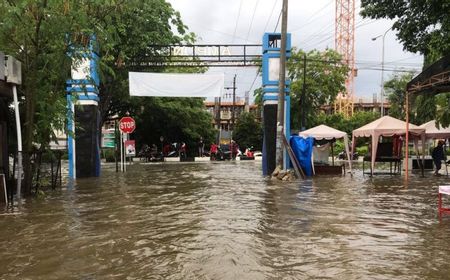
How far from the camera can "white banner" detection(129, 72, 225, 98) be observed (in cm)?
2039

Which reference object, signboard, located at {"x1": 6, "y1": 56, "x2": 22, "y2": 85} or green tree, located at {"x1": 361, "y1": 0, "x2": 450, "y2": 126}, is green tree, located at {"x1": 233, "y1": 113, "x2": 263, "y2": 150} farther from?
signboard, located at {"x1": 6, "y1": 56, "x2": 22, "y2": 85}

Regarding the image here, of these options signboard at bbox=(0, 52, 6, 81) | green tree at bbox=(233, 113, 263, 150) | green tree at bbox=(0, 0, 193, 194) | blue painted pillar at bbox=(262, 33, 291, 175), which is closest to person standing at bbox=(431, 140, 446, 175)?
blue painted pillar at bbox=(262, 33, 291, 175)

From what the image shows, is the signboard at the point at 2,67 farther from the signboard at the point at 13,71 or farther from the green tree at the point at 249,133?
the green tree at the point at 249,133

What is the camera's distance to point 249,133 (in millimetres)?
57781

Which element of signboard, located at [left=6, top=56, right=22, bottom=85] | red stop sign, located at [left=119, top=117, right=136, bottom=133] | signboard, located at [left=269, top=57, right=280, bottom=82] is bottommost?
red stop sign, located at [left=119, top=117, right=136, bottom=133]

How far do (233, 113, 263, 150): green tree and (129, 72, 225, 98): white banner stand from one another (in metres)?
36.4

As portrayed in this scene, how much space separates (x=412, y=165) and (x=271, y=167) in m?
8.90

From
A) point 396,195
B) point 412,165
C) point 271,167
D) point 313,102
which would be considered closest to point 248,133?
point 313,102

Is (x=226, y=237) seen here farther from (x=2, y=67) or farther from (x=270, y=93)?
(x=270, y=93)

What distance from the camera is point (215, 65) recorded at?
75.9 ft

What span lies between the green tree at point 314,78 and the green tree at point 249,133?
15.6 metres

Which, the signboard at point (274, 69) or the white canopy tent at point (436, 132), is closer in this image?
the signboard at point (274, 69)

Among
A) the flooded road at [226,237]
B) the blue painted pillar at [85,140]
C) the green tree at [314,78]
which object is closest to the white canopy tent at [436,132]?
the flooded road at [226,237]

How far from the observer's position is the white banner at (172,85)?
66.9 ft
